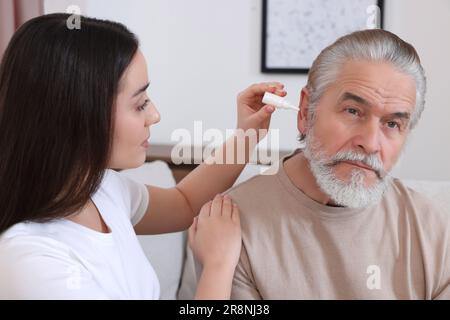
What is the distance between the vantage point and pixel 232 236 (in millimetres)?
1088

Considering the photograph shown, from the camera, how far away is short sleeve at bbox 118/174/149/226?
4.17 ft

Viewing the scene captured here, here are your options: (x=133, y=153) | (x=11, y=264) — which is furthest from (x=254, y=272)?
(x=11, y=264)

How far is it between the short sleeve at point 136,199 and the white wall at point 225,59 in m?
1.04

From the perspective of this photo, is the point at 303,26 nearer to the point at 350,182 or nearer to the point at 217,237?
the point at 350,182

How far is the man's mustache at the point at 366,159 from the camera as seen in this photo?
1.07 metres

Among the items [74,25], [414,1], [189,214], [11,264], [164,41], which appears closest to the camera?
[11,264]

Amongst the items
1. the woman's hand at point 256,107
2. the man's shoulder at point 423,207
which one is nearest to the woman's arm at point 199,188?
the woman's hand at point 256,107

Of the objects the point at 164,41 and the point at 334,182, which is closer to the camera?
the point at 334,182

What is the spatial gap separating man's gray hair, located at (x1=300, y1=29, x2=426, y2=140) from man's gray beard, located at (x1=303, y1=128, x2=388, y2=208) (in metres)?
0.13

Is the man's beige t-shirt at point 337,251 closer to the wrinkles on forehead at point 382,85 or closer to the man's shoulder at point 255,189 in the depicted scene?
the man's shoulder at point 255,189

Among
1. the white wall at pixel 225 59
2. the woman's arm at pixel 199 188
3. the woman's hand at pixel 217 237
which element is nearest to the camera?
the woman's hand at pixel 217 237

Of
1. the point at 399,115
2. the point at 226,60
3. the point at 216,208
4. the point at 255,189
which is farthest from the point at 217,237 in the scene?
the point at 226,60
